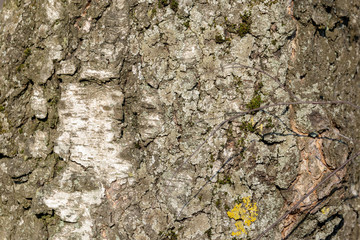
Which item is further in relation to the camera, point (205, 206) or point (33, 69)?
point (33, 69)

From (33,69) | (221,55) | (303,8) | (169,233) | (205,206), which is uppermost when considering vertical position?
(303,8)

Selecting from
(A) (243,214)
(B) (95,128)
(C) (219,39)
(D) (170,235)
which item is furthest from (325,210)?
(B) (95,128)

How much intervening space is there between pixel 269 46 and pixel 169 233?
968 millimetres

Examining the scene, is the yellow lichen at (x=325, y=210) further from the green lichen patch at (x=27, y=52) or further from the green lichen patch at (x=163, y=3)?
the green lichen patch at (x=27, y=52)

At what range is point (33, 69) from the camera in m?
1.70

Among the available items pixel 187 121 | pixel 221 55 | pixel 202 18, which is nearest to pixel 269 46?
pixel 221 55

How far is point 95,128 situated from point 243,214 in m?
0.79

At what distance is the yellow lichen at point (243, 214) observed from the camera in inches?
62.4

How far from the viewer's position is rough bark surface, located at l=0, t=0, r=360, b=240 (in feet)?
5.08

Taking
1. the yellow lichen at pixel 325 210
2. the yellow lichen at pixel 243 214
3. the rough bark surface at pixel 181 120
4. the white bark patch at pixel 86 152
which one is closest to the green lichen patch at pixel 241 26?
the rough bark surface at pixel 181 120

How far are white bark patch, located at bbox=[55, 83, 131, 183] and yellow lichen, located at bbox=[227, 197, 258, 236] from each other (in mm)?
533

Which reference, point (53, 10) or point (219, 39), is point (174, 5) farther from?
point (53, 10)

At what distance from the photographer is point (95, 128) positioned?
5.24ft

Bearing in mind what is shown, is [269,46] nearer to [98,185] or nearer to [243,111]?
[243,111]
